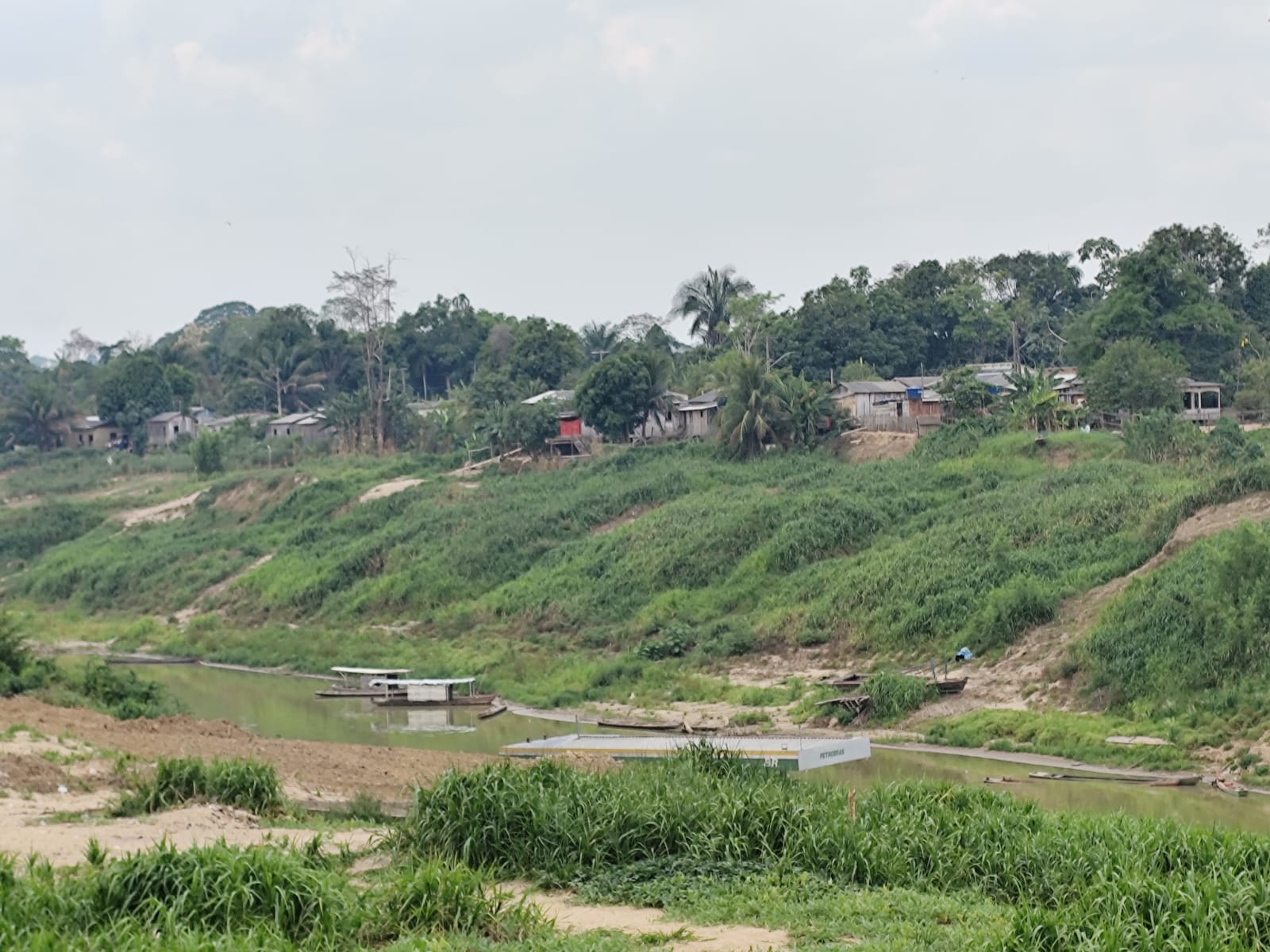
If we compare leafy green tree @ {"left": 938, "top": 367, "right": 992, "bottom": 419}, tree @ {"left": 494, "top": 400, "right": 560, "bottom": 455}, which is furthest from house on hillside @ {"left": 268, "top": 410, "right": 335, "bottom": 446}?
leafy green tree @ {"left": 938, "top": 367, "right": 992, "bottom": 419}

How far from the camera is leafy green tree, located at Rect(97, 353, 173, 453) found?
289 ft

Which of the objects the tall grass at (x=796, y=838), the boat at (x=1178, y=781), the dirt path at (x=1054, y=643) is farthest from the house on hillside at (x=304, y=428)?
the tall grass at (x=796, y=838)

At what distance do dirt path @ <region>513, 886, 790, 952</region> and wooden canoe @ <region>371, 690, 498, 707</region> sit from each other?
21885 millimetres

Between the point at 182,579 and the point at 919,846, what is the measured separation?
45402mm

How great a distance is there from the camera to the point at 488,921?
12.1 meters

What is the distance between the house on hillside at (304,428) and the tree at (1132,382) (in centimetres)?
4089

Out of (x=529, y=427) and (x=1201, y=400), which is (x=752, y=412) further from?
(x=1201, y=400)

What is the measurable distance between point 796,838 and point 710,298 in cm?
6609

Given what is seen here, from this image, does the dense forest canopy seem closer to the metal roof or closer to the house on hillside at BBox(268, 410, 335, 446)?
the house on hillside at BBox(268, 410, 335, 446)

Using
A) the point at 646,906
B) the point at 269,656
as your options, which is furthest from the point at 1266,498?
the point at 269,656

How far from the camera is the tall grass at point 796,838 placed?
1373 centimetres

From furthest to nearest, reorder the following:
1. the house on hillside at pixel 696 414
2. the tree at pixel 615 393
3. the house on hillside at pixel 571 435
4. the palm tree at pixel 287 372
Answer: the palm tree at pixel 287 372 → the house on hillside at pixel 571 435 → the house on hillside at pixel 696 414 → the tree at pixel 615 393

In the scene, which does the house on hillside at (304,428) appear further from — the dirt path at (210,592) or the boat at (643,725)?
the boat at (643,725)

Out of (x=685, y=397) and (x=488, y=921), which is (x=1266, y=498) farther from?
(x=685, y=397)
